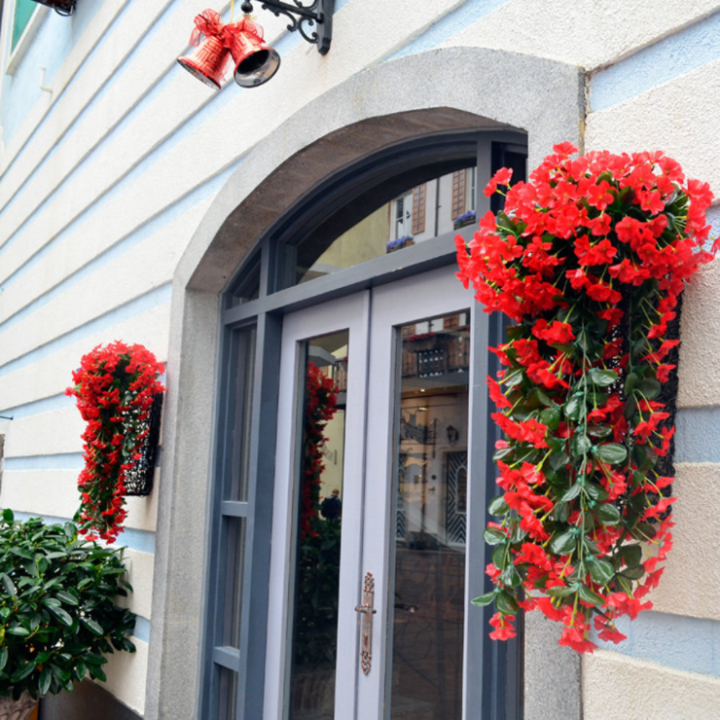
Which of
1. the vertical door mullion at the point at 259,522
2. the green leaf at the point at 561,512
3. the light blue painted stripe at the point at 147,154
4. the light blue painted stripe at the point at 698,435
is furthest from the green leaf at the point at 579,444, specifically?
the light blue painted stripe at the point at 147,154

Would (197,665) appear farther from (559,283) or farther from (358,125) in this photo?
(559,283)

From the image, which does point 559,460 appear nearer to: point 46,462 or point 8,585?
point 8,585

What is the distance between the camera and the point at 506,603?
5.75ft

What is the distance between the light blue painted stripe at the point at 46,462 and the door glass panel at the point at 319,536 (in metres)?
2.21

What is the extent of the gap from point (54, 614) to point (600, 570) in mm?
3208

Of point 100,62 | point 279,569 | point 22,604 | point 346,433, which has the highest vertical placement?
point 100,62

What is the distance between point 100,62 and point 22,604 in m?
3.76

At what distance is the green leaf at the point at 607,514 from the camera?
5.29 ft

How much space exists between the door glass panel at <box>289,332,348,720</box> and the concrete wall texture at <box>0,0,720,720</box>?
0.98 meters

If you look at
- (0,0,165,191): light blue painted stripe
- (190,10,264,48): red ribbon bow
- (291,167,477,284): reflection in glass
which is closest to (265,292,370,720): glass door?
(291,167,477,284): reflection in glass

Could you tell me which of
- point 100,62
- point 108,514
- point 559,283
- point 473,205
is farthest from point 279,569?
point 100,62

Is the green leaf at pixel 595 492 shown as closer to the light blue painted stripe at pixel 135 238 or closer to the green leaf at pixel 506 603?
the green leaf at pixel 506 603

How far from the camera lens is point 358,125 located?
3.07 m

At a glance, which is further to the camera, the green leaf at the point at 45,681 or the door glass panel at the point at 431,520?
the green leaf at the point at 45,681
